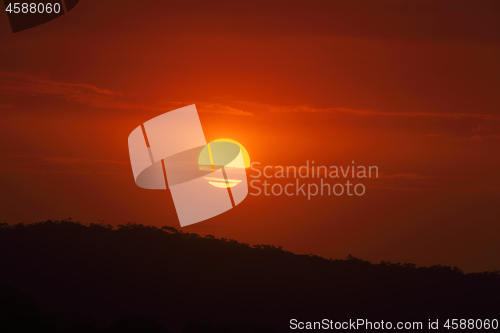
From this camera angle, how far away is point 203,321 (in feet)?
36.3

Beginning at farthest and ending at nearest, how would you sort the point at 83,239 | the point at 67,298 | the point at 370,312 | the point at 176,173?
the point at 83,239, the point at 370,312, the point at 67,298, the point at 176,173

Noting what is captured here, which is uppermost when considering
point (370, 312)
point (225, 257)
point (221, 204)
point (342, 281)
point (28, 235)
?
point (221, 204)

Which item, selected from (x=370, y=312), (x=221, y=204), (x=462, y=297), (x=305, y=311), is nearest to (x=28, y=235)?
(x=221, y=204)

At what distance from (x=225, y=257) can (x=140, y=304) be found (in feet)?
9.42

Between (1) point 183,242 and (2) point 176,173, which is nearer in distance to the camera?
(2) point 176,173

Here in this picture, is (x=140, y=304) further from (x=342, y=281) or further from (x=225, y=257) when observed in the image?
(x=342, y=281)

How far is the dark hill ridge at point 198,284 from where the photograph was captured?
1071 centimetres

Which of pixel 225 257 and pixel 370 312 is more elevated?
pixel 225 257

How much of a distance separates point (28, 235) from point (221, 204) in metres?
7.15

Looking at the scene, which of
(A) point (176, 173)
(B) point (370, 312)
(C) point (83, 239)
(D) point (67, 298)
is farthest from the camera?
(C) point (83, 239)

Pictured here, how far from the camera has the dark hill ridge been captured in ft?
35.1

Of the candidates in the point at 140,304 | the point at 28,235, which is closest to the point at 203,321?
the point at 140,304

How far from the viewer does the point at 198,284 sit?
12047 millimetres

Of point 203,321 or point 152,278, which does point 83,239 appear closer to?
point 152,278
